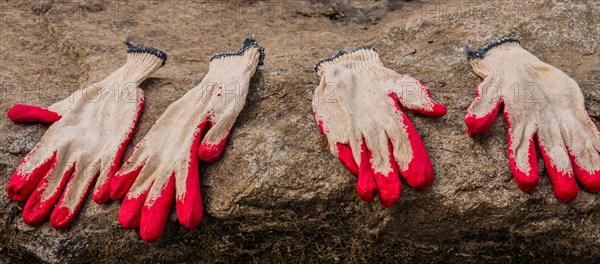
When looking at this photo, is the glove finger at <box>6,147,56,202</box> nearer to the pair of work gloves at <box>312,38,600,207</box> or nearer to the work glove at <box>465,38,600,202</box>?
the pair of work gloves at <box>312,38,600,207</box>

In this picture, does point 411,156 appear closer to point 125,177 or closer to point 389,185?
point 389,185

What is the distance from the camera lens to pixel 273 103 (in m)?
2.77

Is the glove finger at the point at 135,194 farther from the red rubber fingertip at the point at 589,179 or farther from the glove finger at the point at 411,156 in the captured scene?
the red rubber fingertip at the point at 589,179

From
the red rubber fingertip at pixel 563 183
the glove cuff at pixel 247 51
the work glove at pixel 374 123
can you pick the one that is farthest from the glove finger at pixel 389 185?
the glove cuff at pixel 247 51

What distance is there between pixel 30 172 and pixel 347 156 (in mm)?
1320

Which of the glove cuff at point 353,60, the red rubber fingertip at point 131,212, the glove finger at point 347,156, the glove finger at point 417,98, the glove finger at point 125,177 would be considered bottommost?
the red rubber fingertip at point 131,212

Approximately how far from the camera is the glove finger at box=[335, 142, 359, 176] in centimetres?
235

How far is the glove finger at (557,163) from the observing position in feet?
7.47

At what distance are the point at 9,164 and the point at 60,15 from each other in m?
1.87

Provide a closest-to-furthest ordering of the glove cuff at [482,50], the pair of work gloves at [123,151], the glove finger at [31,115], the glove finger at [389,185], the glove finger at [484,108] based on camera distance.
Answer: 1. the glove finger at [389,185]
2. the pair of work gloves at [123,151]
3. the glove finger at [484,108]
4. the glove finger at [31,115]
5. the glove cuff at [482,50]

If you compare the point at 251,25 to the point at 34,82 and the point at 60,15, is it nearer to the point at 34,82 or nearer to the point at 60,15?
the point at 60,15

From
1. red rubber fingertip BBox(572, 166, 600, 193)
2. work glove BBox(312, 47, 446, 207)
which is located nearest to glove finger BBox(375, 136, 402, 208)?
work glove BBox(312, 47, 446, 207)

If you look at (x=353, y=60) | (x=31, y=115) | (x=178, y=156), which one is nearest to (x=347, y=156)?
(x=178, y=156)

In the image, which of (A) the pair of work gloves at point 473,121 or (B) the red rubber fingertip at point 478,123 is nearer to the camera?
(A) the pair of work gloves at point 473,121
